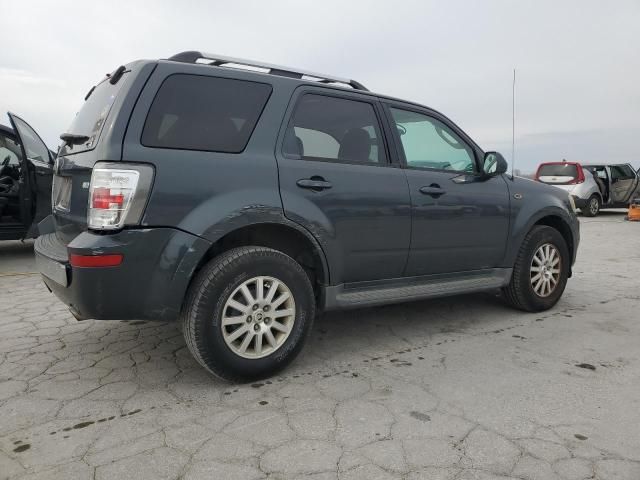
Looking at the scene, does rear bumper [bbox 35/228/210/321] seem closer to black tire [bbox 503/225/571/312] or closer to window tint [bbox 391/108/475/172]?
window tint [bbox 391/108/475/172]

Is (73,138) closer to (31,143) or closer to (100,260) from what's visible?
(100,260)

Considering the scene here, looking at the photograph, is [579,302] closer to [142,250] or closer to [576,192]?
[142,250]

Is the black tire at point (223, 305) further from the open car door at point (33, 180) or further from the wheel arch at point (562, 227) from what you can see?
the open car door at point (33, 180)

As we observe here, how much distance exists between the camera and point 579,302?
465 cm

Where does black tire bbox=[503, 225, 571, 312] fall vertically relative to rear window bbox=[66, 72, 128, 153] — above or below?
below

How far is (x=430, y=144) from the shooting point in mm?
3691

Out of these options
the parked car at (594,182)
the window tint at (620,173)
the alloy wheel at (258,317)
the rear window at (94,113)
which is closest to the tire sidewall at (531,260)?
the alloy wheel at (258,317)

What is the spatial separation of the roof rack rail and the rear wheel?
13.3 metres

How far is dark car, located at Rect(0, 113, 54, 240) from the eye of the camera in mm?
6027

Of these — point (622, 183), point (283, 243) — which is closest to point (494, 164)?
point (283, 243)

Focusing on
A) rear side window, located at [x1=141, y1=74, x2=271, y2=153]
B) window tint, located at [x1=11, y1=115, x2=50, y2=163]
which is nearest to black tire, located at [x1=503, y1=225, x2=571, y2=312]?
rear side window, located at [x1=141, y1=74, x2=271, y2=153]

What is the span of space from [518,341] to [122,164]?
2870 mm

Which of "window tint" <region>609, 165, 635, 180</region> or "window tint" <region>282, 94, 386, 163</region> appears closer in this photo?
"window tint" <region>282, 94, 386, 163</region>

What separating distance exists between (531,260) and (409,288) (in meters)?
1.37
